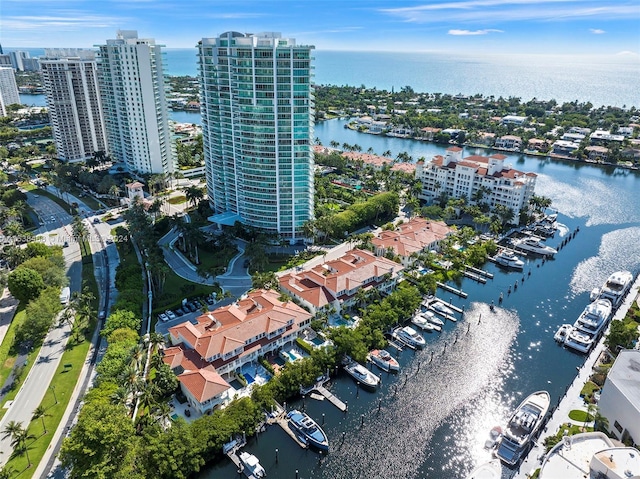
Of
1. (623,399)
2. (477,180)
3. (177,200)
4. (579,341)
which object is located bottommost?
(579,341)

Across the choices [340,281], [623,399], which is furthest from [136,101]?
[623,399]

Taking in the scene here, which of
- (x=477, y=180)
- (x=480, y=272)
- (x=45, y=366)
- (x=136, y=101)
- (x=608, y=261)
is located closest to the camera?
(x=45, y=366)

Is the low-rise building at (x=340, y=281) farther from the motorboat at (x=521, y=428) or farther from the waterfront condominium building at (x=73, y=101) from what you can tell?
the waterfront condominium building at (x=73, y=101)

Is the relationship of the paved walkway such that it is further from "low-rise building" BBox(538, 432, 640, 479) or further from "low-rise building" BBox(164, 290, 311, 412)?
"low-rise building" BBox(164, 290, 311, 412)

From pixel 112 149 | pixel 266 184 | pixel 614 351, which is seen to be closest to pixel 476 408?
pixel 614 351

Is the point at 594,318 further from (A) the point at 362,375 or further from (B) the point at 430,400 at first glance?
(A) the point at 362,375

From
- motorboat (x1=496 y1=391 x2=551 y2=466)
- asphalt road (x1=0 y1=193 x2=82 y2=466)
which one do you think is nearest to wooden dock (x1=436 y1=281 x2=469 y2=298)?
motorboat (x1=496 y1=391 x2=551 y2=466)

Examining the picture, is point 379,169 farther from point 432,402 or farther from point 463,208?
point 432,402
